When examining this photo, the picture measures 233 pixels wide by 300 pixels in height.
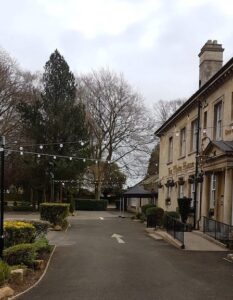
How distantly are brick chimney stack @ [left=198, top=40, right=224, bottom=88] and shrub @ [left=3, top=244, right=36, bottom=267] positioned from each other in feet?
66.4

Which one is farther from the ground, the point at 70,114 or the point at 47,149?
the point at 70,114

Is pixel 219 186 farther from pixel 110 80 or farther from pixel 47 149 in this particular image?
pixel 110 80

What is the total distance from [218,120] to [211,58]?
7.56m

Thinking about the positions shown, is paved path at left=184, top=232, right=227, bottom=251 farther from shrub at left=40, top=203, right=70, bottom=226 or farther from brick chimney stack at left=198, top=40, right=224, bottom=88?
brick chimney stack at left=198, top=40, right=224, bottom=88

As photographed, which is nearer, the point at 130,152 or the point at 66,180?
the point at 66,180

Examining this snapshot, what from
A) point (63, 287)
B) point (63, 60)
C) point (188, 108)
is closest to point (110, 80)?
point (63, 60)

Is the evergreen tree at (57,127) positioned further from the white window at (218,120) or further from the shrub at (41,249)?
the shrub at (41,249)

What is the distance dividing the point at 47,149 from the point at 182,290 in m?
44.3

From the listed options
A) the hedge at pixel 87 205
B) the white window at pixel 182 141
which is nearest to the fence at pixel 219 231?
the white window at pixel 182 141

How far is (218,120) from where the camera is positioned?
2562 cm

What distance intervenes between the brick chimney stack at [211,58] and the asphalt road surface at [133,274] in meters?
14.5

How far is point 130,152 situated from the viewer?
66.4 m

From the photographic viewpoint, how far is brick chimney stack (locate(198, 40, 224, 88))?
31859mm

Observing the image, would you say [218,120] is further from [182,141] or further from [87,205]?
[87,205]
